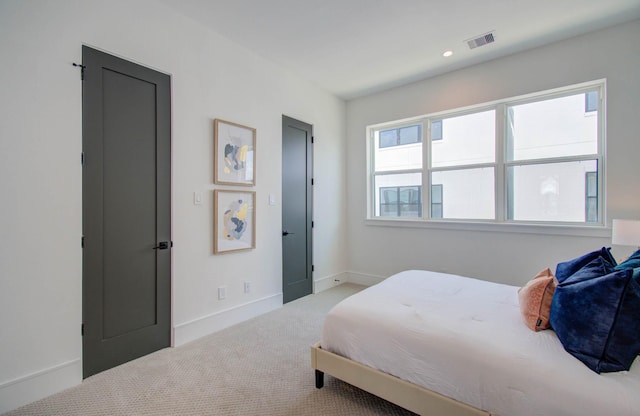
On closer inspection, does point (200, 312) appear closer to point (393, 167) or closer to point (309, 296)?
point (309, 296)

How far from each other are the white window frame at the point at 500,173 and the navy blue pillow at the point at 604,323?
85.4 inches

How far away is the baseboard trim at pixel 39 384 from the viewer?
1.76 m

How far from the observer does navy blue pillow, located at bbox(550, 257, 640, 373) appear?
1.23 m

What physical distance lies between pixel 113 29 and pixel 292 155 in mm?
2145

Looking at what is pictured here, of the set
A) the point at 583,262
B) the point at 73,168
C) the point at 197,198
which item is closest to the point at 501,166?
the point at 583,262

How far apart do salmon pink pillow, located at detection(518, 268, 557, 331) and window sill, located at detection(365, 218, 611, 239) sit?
6.16 ft

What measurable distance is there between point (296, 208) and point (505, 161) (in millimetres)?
2690

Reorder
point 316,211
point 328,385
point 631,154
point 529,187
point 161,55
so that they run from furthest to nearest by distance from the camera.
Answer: point 316,211, point 529,187, point 631,154, point 161,55, point 328,385

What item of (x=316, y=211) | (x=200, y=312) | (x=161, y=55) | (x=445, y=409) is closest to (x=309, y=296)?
(x=316, y=211)

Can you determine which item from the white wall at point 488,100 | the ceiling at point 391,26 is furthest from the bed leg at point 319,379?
the ceiling at point 391,26

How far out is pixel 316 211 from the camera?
4.21m

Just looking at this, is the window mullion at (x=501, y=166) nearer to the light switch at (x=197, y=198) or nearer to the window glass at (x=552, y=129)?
the window glass at (x=552, y=129)

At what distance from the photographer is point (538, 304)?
161 centimetres

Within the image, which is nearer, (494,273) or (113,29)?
(113,29)
